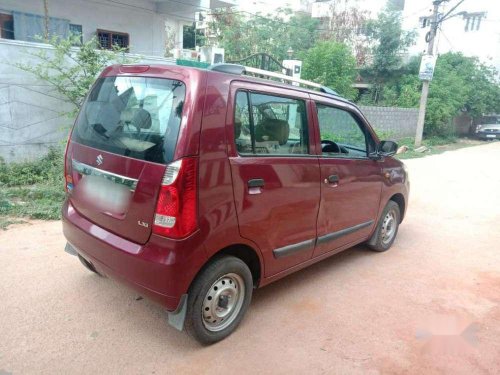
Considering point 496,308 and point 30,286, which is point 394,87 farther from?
point 30,286

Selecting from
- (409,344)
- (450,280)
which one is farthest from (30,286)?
(450,280)

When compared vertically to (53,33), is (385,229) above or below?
below

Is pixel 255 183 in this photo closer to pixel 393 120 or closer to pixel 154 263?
pixel 154 263

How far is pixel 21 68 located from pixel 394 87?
18208 mm

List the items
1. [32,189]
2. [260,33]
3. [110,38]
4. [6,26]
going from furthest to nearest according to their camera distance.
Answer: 1. [260,33]
2. [110,38]
3. [6,26]
4. [32,189]

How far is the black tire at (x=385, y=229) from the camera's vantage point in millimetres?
4461

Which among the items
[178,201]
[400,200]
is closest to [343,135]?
[400,200]

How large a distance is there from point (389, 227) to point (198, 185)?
3091 millimetres

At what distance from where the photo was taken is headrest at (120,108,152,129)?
2537 millimetres

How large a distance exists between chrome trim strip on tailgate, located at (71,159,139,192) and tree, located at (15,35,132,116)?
4414 millimetres

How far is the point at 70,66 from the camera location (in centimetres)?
693

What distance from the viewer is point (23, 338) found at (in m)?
2.68

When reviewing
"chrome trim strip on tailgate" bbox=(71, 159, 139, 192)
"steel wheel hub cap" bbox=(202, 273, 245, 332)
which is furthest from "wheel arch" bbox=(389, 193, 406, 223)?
"chrome trim strip on tailgate" bbox=(71, 159, 139, 192)

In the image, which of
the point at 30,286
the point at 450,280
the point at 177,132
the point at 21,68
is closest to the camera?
the point at 177,132
